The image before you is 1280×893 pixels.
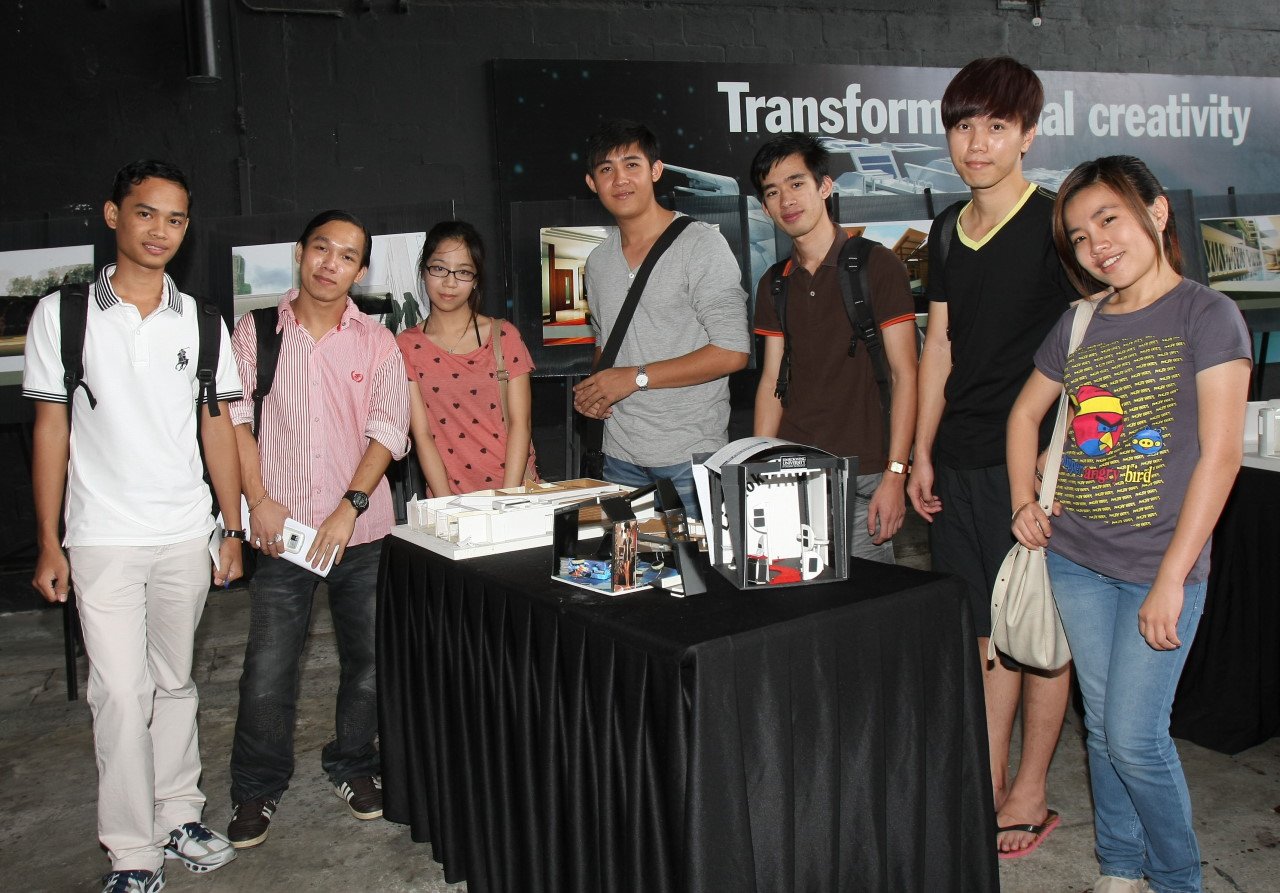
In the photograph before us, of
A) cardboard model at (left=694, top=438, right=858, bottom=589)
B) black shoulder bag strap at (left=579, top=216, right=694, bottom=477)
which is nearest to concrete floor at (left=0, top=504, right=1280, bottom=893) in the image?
cardboard model at (left=694, top=438, right=858, bottom=589)

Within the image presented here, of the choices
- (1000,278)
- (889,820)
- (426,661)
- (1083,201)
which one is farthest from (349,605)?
(1083,201)

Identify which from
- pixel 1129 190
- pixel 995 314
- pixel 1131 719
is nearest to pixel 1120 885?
pixel 1131 719

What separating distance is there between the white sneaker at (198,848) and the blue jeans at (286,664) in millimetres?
134

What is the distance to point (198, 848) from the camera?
258 centimetres

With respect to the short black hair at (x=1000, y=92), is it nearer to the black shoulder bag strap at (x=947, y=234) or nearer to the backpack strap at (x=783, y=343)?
the black shoulder bag strap at (x=947, y=234)

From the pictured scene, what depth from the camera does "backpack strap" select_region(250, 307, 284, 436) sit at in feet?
8.71

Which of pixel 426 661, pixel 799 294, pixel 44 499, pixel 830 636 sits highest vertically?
pixel 799 294

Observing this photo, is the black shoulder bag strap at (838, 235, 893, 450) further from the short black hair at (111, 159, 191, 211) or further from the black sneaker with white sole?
the black sneaker with white sole

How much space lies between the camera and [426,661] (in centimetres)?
235

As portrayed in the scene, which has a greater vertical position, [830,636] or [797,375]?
[797,375]

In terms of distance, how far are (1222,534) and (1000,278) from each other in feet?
4.18

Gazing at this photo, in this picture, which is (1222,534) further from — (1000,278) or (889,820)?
(889,820)

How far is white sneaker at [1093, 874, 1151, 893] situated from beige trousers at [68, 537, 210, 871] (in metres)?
2.11

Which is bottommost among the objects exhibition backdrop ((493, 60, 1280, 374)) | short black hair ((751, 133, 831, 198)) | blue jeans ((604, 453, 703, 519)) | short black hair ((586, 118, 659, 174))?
blue jeans ((604, 453, 703, 519))
